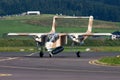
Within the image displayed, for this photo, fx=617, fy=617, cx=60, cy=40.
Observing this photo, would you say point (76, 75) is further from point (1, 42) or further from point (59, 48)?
point (1, 42)

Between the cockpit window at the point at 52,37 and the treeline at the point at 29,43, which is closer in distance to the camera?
the cockpit window at the point at 52,37

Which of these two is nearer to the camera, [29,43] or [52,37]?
[52,37]

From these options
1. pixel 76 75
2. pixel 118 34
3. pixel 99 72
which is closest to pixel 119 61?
pixel 99 72

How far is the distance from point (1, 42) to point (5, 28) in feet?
167

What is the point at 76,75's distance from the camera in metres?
41.7

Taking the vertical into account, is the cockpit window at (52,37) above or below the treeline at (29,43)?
above

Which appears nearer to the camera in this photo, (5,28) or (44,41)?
(44,41)

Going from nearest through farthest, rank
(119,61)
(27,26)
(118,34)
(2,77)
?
1. (2,77)
2. (119,61)
3. (118,34)
4. (27,26)

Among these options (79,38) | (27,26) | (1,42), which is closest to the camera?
(79,38)

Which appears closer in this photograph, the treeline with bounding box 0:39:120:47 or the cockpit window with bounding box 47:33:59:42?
the cockpit window with bounding box 47:33:59:42

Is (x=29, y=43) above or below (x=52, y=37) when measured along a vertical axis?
below

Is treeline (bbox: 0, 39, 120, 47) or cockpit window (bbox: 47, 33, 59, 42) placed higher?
cockpit window (bbox: 47, 33, 59, 42)

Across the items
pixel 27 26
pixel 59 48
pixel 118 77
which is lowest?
pixel 27 26

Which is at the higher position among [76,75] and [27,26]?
[76,75]
